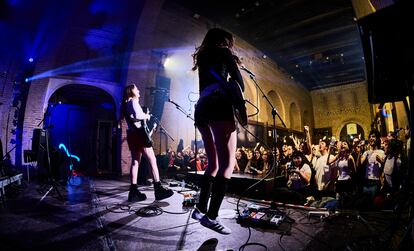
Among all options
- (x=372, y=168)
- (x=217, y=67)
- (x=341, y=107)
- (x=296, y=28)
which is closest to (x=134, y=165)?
(x=217, y=67)

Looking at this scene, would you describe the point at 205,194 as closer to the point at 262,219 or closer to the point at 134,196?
the point at 262,219

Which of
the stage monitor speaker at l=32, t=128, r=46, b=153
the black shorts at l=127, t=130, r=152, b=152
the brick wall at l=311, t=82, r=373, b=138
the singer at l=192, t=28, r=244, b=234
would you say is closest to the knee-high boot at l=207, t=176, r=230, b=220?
the singer at l=192, t=28, r=244, b=234

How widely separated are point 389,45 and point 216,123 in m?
1.23

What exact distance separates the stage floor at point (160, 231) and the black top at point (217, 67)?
4.36ft

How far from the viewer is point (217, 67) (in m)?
1.99

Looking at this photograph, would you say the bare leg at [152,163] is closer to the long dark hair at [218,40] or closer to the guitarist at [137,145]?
the guitarist at [137,145]

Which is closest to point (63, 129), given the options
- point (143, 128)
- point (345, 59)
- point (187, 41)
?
point (187, 41)

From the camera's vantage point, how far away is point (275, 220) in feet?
7.30

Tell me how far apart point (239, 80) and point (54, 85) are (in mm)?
9805

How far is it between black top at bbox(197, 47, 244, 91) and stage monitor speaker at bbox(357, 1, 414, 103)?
0.91 metres

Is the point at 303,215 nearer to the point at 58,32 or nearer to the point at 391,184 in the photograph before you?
the point at 391,184

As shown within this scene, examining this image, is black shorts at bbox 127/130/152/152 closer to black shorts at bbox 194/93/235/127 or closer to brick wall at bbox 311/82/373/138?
black shorts at bbox 194/93/235/127

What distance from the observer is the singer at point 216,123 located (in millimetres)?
1891

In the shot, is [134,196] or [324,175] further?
[324,175]
